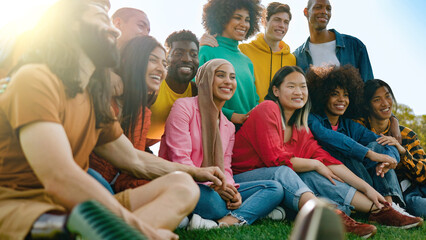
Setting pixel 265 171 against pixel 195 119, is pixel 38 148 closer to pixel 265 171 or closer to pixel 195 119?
pixel 195 119

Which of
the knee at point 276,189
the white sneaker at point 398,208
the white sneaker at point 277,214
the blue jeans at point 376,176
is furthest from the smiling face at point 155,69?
the white sneaker at point 398,208

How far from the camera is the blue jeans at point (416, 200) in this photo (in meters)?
5.09

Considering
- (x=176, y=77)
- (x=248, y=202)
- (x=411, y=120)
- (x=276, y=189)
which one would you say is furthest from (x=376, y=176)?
(x=411, y=120)

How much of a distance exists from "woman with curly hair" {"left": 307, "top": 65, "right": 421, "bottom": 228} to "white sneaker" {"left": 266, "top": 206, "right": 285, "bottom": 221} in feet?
3.91

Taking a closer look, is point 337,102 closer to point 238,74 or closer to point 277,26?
point 238,74

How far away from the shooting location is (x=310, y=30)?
668cm

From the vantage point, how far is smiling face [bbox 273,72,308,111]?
487 centimetres

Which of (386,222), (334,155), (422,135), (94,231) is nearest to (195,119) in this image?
(334,155)

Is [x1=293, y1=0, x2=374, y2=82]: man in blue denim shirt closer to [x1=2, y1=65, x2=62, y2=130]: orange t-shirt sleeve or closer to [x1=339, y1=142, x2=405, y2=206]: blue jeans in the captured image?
[x1=339, y1=142, x2=405, y2=206]: blue jeans

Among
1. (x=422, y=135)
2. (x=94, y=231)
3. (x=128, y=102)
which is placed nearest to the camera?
(x=94, y=231)

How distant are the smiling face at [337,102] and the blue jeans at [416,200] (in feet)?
4.55

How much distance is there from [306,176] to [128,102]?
2327 mm

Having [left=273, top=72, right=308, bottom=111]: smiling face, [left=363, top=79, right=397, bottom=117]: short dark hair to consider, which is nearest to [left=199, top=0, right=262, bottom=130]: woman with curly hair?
[left=273, top=72, right=308, bottom=111]: smiling face

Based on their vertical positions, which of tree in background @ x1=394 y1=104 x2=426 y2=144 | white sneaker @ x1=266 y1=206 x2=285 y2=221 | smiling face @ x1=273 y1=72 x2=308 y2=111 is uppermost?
smiling face @ x1=273 y1=72 x2=308 y2=111
